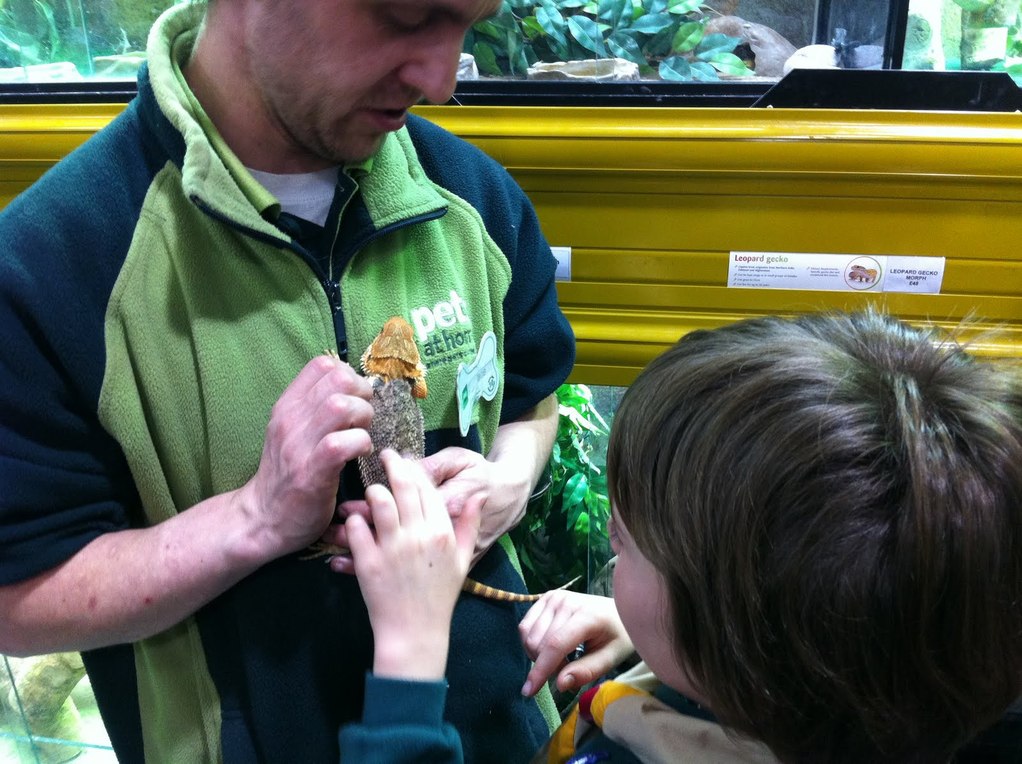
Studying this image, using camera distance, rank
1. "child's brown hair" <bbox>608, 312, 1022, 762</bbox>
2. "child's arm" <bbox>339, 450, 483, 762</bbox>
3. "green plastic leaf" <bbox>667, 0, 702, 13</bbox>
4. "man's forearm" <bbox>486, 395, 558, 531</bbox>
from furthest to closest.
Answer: "green plastic leaf" <bbox>667, 0, 702, 13</bbox> < "man's forearm" <bbox>486, 395, 558, 531</bbox> < "child's arm" <bbox>339, 450, 483, 762</bbox> < "child's brown hair" <bbox>608, 312, 1022, 762</bbox>

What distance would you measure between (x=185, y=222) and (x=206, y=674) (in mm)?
603

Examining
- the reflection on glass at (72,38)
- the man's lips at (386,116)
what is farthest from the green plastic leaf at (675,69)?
the reflection on glass at (72,38)

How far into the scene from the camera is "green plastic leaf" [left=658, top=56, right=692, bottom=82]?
6.01 ft

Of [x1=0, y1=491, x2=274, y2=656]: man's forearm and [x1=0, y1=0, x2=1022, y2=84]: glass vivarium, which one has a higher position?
[x1=0, y1=0, x2=1022, y2=84]: glass vivarium

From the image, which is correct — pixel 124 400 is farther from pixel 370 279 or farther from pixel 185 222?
pixel 370 279

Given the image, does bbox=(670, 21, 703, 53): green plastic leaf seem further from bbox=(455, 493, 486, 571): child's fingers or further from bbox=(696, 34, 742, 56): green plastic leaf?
bbox=(455, 493, 486, 571): child's fingers

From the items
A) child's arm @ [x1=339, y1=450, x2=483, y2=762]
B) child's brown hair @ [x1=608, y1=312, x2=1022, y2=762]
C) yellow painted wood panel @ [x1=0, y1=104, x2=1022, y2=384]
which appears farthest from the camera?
yellow painted wood panel @ [x1=0, y1=104, x2=1022, y2=384]

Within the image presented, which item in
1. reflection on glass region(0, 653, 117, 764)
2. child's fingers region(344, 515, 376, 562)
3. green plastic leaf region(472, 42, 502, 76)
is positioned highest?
green plastic leaf region(472, 42, 502, 76)

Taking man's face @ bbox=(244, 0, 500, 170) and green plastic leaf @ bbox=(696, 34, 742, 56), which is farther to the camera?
green plastic leaf @ bbox=(696, 34, 742, 56)

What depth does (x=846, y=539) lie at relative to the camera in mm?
762

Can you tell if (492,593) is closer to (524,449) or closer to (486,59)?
(524,449)

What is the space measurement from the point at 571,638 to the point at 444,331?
47 centimetres

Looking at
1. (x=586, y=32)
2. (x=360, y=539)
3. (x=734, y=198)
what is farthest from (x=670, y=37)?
(x=360, y=539)

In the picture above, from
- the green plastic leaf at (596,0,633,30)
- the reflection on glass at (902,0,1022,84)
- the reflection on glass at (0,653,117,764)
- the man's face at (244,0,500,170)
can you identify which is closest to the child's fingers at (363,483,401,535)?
the man's face at (244,0,500,170)
